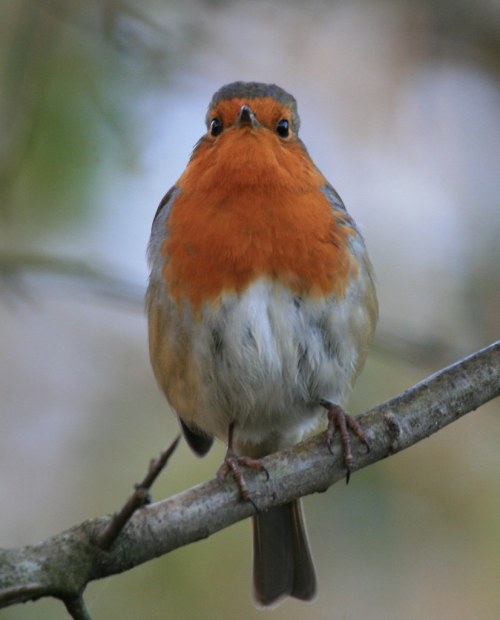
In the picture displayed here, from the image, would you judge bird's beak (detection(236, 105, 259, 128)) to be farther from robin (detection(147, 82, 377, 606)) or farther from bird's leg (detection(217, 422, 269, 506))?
bird's leg (detection(217, 422, 269, 506))

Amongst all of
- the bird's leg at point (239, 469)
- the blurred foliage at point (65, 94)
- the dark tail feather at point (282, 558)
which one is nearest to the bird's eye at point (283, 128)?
the blurred foliage at point (65, 94)

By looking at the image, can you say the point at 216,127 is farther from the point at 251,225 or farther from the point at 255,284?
the point at 255,284

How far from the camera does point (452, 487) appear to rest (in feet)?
17.2

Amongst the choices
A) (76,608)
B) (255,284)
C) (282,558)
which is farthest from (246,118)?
(76,608)

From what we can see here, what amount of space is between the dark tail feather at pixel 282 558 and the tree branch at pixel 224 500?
1158mm

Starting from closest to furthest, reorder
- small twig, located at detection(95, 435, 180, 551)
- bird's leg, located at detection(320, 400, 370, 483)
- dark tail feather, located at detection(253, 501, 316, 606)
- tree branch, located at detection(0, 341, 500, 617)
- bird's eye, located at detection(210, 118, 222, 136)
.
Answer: small twig, located at detection(95, 435, 180, 551) → tree branch, located at detection(0, 341, 500, 617) → bird's leg, located at detection(320, 400, 370, 483) → bird's eye, located at detection(210, 118, 222, 136) → dark tail feather, located at detection(253, 501, 316, 606)

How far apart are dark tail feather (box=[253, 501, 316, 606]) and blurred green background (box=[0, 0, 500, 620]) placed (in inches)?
23.4

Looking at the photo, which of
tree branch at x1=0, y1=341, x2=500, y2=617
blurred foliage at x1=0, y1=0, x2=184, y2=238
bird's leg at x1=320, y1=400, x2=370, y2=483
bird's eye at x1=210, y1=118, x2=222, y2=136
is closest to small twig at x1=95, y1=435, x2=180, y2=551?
tree branch at x1=0, y1=341, x2=500, y2=617

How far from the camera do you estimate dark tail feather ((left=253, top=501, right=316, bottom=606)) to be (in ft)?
13.7

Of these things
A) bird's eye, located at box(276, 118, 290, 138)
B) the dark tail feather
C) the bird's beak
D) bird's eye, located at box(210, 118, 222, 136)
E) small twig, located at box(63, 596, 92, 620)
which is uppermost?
the bird's beak

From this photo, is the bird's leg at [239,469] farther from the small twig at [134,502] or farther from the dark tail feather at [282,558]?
the dark tail feather at [282,558]

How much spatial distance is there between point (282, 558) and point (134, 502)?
6.59ft

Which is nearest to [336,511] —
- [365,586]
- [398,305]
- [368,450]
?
[365,586]

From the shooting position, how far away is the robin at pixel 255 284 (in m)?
3.60
